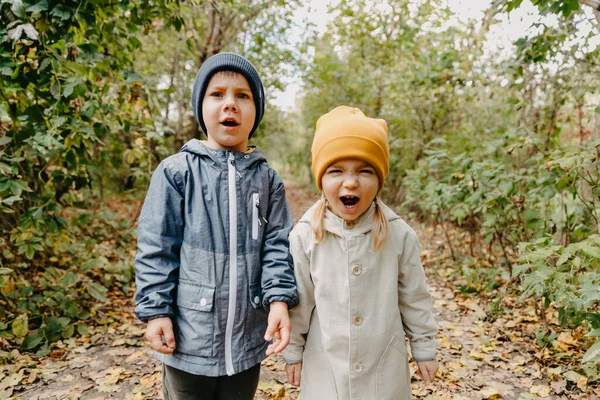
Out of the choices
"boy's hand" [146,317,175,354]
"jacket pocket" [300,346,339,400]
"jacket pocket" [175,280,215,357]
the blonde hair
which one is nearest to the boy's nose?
the blonde hair

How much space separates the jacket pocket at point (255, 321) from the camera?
4.91ft

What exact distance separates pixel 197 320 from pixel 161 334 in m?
0.12

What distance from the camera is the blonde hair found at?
4.91ft

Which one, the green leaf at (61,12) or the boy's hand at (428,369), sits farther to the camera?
the green leaf at (61,12)

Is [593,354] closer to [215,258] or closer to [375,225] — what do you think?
[375,225]

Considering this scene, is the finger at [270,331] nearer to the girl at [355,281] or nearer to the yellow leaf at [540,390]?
the girl at [355,281]

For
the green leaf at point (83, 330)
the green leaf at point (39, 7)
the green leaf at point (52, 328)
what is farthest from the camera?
the green leaf at point (83, 330)

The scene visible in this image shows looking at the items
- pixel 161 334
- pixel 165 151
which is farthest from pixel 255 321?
pixel 165 151

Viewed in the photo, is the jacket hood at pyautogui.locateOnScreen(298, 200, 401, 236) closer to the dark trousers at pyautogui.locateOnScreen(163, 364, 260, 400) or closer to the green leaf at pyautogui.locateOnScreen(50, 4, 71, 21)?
the dark trousers at pyautogui.locateOnScreen(163, 364, 260, 400)

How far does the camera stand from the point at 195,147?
5.03 feet

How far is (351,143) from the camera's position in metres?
1.45

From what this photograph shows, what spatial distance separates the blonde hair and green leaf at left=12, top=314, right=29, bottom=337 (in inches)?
105

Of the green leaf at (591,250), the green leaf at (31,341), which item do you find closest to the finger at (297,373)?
the green leaf at (591,250)

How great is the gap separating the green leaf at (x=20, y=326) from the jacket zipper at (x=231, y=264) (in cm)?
240
